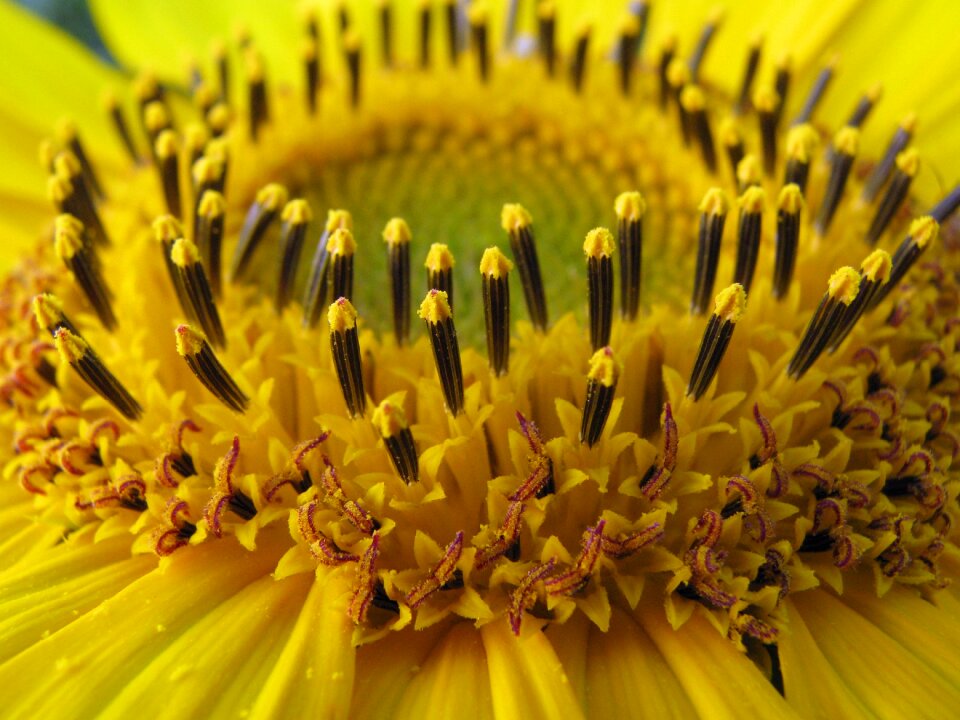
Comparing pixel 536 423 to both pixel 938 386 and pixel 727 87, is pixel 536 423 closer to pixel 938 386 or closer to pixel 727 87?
pixel 938 386

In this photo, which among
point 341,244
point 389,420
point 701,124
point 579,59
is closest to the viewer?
point 389,420

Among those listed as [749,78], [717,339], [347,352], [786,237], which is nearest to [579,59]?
[749,78]

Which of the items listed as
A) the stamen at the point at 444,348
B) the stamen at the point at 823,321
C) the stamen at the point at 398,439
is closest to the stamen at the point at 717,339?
the stamen at the point at 823,321

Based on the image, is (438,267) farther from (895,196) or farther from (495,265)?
(895,196)

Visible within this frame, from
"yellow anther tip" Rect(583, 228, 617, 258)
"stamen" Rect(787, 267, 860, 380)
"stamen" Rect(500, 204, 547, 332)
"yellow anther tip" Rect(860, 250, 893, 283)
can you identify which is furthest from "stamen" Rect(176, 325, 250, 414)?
"yellow anther tip" Rect(860, 250, 893, 283)

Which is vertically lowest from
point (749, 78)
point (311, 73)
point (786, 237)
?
point (786, 237)

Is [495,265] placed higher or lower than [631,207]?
lower

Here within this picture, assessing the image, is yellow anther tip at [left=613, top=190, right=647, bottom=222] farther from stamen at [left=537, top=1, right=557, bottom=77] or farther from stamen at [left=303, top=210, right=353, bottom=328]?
stamen at [left=537, top=1, right=557, bottom=77]
